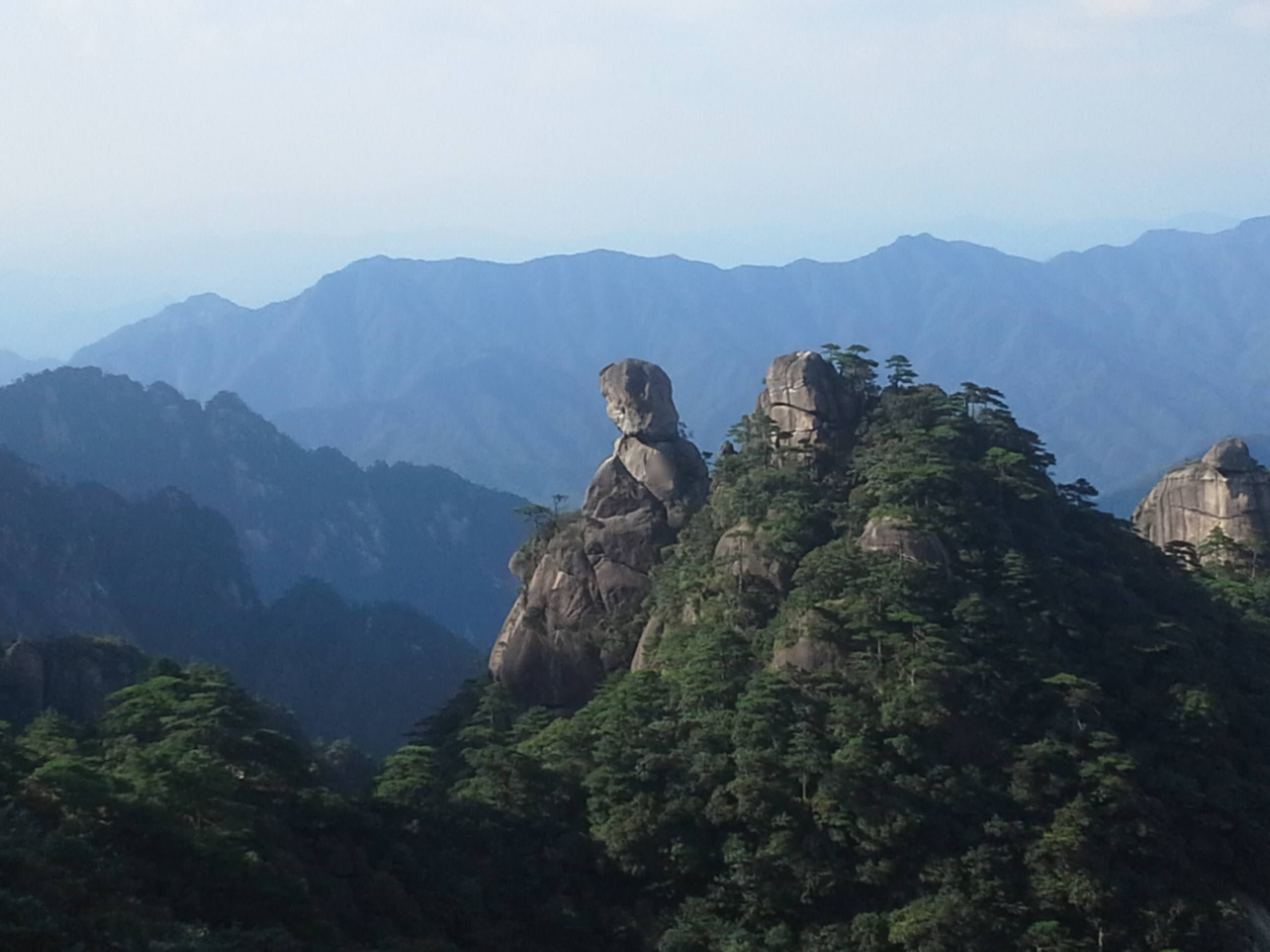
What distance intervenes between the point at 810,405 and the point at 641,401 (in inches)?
142

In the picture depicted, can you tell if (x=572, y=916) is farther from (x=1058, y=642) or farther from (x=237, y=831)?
(x=1058, y=642)

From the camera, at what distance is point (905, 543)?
2212 cm

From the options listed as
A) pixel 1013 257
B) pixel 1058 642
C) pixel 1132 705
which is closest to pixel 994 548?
pixel 1058 642

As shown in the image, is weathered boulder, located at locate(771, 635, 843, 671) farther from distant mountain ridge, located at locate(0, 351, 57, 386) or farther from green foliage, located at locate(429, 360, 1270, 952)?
distant mountain ridge, located at locate(0, 351, 57, 386)

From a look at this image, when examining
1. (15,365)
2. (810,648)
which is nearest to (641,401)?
(810,648)

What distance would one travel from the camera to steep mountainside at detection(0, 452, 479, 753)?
52.8 metres

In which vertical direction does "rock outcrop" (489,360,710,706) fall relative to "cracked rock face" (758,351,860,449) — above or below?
below

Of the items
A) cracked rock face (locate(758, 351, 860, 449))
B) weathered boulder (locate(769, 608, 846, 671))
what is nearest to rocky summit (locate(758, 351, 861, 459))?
cracked rock face (locate(758, 351, 860, 449))

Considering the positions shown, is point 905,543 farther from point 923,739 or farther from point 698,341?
point 698,341

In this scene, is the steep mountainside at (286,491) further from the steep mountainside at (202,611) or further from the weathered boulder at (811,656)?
the weathered boulder at (811,656)

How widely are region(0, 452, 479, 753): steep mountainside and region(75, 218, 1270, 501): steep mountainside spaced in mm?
39899

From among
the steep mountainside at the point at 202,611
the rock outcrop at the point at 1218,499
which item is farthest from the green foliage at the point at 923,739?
the steep mountainside at the point at 202,611

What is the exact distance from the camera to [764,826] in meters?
18.7

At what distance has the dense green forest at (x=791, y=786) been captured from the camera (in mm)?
16438
